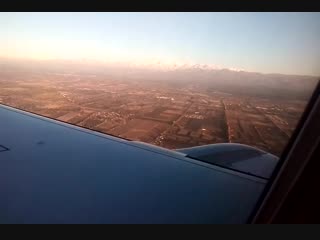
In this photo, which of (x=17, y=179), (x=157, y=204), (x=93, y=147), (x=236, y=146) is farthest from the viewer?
(x=236, y=146)

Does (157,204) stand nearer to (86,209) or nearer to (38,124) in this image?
(86,209)

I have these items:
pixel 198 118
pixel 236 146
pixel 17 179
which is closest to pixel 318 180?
pixel 17 179

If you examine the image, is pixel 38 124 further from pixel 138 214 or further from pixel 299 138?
pixel 299 138

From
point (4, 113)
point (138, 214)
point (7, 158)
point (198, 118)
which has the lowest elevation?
point (198, 118)

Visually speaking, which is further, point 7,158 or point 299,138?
point 7,158

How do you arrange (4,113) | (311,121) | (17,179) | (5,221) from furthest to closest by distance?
(4,113), (17,179), (5,221), (311,121)

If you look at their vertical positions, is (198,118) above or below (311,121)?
below
